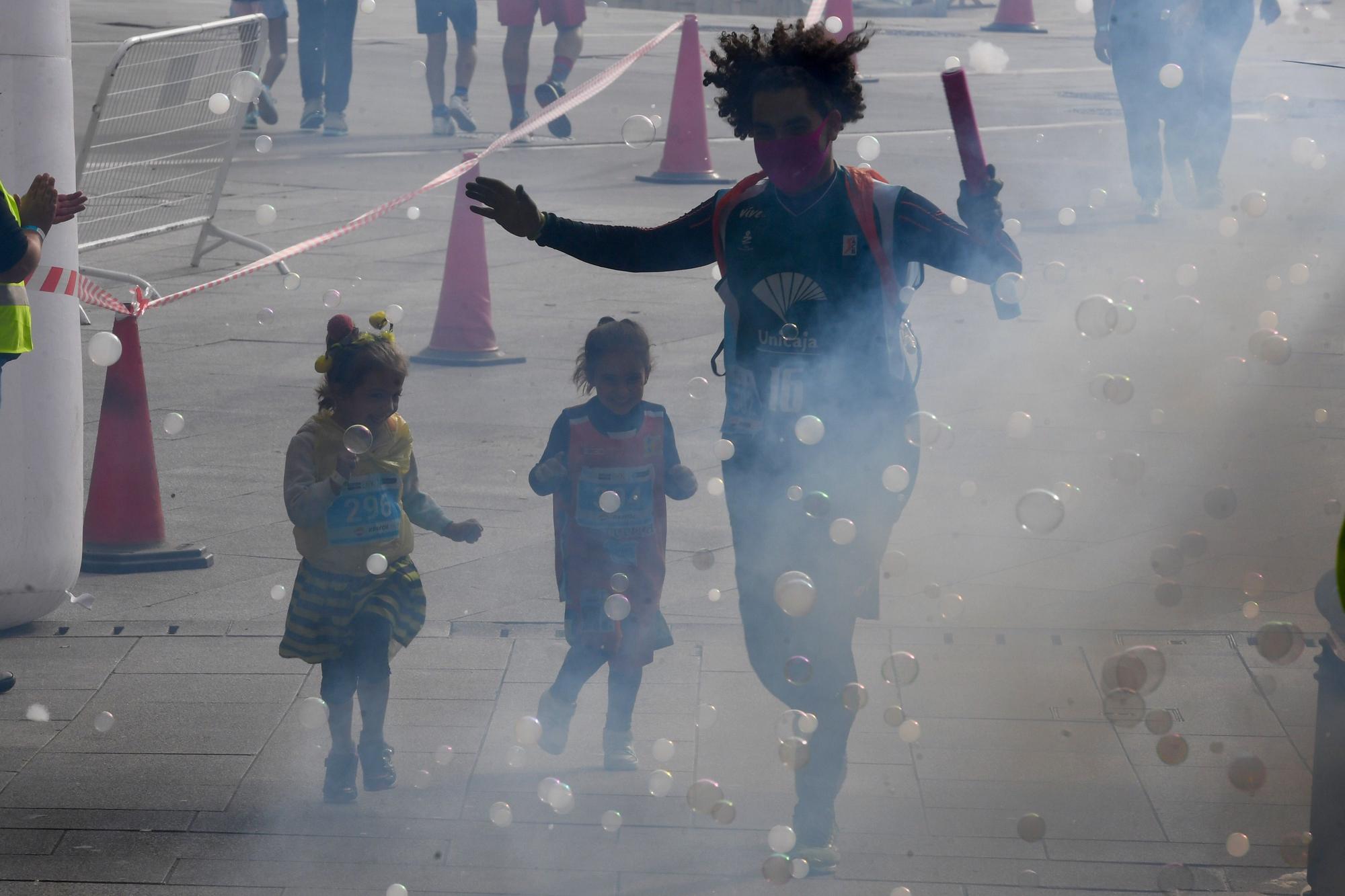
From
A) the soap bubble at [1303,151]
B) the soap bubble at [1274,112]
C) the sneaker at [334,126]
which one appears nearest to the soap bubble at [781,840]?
the sneaker at [334,126]

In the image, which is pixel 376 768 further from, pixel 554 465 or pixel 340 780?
pixel 554 465

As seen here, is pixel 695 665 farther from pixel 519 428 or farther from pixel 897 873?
pixel 519 428

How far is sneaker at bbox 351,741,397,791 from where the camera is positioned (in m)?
3.99

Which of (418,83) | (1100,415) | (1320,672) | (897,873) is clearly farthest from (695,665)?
(418,83)

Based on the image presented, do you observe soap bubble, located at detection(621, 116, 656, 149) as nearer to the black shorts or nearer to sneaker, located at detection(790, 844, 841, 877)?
sneaker, located at detection(790, 844, 841, 877)

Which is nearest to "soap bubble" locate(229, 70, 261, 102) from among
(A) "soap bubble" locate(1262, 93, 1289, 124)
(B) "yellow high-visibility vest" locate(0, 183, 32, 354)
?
(B) "yellow high-visibility vest" locate(0, 183, 32, 354)

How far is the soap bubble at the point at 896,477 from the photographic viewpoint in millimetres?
3590

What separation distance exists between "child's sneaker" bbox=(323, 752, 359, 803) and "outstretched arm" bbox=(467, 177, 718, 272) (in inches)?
51.3

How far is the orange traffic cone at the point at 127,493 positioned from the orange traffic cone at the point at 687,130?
7.12 m

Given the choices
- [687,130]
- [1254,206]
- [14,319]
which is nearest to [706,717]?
[14,319]

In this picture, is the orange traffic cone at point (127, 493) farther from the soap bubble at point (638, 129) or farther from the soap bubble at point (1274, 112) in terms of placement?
the soap bubble at point (1274, 112)

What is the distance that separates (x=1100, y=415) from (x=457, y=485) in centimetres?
269

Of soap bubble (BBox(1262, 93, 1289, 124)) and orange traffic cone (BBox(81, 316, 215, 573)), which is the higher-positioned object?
orange traffic cone (BBox(81, 316, 215, 573))

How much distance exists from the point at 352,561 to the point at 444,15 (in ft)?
33.3
